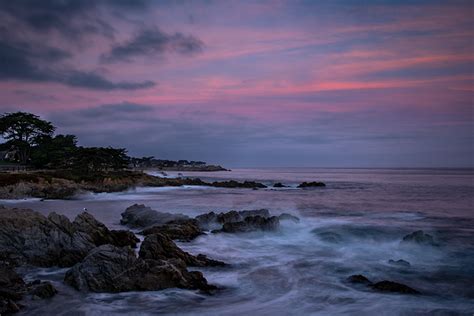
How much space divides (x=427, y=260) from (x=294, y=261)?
474 centimetres

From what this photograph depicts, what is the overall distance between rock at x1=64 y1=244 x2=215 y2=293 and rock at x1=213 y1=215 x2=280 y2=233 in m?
7.82

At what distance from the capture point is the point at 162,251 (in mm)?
10789

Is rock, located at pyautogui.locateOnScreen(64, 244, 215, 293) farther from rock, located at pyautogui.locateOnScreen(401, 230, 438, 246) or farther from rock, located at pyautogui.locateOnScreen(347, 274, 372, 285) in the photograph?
rock, located at pyautogui.locateOnScreen(401, 230, 438, 246)

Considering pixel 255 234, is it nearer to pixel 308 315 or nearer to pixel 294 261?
pixel 294 261

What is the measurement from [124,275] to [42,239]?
14.5ft

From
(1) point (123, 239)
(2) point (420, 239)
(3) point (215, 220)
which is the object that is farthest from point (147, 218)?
(2) point (420, 239)

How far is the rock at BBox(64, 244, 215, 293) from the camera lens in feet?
29.6

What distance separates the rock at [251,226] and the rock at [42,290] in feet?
30.9

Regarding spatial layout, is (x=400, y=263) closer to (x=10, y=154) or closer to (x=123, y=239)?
(x=123, y=239)

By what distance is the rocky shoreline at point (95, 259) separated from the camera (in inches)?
351

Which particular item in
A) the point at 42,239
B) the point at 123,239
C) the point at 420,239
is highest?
the point at 42,239

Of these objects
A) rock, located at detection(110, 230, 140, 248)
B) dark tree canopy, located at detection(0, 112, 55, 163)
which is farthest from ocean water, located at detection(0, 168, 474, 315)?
dark tree canopy, located at detection(0, 112, 55, 163)

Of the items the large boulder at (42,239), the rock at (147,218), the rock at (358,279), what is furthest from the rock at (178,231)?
the rock at (358,279)

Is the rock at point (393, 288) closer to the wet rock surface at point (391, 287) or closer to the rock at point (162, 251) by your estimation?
the wet rock surface at point (391, 287)
